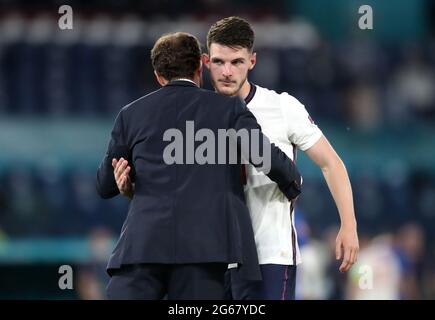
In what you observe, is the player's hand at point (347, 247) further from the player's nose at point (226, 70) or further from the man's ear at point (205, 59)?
the man's ear at point (205, 59)

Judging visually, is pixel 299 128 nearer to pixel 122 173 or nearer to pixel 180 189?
pixel 180 189

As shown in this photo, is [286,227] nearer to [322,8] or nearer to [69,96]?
[69,96]

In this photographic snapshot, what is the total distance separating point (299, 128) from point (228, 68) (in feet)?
1.38

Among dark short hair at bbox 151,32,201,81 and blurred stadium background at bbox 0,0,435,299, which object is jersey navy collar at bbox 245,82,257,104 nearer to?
dark short hair at bbox 151,32,201,81

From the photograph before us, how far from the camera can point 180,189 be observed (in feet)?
13.6

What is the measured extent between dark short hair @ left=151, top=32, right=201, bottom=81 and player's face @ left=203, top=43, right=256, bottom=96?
259mm

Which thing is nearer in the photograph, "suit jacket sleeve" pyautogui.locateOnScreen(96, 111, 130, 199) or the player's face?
"suit jacket sleeve" pyautogui.locateOnScreen(96, 111, 130, 199)

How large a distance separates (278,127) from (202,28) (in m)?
8.15

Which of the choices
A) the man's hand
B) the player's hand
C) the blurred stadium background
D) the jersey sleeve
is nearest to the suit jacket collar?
the man's hand

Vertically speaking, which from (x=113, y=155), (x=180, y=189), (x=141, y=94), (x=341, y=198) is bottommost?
(x=341, y=198)

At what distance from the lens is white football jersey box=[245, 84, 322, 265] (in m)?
4.60

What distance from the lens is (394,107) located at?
1275 centimetres

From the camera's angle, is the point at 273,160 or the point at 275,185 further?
the point at 275,185

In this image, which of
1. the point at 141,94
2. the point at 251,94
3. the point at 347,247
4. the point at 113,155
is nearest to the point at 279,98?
the point at 251,94
